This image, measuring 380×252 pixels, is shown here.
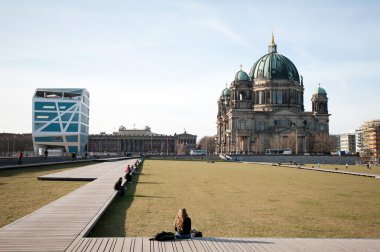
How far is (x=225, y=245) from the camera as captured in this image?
543 inches

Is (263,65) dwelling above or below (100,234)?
above

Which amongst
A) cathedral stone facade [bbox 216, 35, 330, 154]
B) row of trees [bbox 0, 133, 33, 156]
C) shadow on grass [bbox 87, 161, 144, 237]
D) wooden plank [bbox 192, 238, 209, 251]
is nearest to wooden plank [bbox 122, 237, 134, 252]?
wooden plank [bbox 192, 238, 209, 251]

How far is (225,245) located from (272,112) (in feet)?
425

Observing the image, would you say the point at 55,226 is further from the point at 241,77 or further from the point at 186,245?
the point at 241,77

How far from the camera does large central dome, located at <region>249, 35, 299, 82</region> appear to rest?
479ft

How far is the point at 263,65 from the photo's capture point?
493 ft

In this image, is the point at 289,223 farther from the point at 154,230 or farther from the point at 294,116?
the point at 294,116

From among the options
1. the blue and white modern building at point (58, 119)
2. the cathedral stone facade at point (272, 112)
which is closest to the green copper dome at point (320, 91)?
the cathedral stone facade at point (272, 112)

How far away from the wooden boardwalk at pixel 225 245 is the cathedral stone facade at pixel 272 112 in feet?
396

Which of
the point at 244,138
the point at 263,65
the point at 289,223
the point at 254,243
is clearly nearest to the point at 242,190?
the point at 289,223

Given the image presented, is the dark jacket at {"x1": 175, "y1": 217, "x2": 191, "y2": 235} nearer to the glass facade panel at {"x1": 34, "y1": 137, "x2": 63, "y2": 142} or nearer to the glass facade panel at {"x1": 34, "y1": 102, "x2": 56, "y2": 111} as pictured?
the glass facade panel at {"x1": 34, "y1": 102, "x2": 56, "y2": 111}

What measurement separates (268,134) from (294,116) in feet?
33.4

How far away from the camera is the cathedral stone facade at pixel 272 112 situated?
13850 centimetres

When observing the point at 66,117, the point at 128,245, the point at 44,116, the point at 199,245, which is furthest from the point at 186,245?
the point at 44,116
